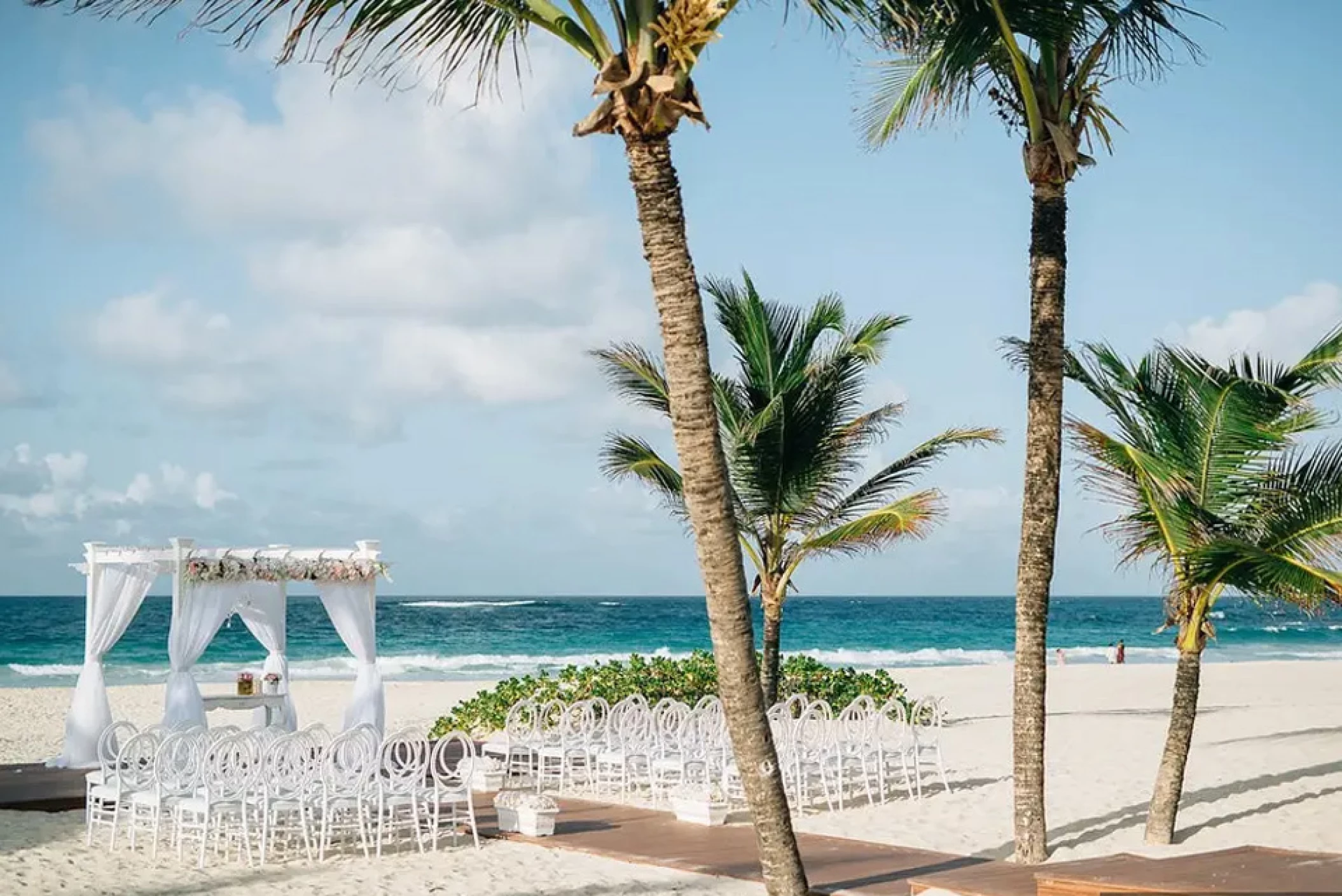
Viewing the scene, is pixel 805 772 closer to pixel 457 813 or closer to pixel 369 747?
pixel 457 813

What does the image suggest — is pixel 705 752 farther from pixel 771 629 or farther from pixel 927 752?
pixel 927 752

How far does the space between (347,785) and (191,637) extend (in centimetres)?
459

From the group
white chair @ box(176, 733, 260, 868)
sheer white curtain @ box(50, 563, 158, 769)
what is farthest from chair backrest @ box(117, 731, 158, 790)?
sheer white curtain @ box(50, 563, 158, 769)

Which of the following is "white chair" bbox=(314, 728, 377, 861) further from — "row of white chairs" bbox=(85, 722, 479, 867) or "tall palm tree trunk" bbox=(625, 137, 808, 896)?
"tall palm tree trunk" bbox=(625, 137, 808, 896)

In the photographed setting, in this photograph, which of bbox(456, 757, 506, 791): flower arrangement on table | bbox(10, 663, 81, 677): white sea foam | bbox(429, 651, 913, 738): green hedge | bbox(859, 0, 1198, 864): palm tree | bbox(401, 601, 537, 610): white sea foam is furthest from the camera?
bbox(401, 601, 537, 610): white sea foam

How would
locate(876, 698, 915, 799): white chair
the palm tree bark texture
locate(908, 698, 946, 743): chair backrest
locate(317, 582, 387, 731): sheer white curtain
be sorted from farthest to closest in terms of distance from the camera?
1. the palm tree bark texture
2. locate(317, 582, 387, 731): sheer white curtain
3. locate(908, 698, 946, 743): chair backrest
4. locate(876, 698, 915, 799): white chair

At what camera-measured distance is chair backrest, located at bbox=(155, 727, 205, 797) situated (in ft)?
34.8

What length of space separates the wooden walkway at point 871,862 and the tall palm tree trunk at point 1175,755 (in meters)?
1.75

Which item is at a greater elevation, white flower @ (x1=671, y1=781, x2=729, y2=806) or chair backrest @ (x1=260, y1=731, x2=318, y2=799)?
chair backrest @ (x1=260, y1=731, x2=318, y2=799)

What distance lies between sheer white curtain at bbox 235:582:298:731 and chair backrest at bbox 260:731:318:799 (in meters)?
4.76

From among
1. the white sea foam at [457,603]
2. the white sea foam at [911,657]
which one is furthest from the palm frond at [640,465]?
the white sea foam at [457,603]

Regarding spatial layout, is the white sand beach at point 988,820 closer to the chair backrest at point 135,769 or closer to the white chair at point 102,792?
the white chair at point 102,792

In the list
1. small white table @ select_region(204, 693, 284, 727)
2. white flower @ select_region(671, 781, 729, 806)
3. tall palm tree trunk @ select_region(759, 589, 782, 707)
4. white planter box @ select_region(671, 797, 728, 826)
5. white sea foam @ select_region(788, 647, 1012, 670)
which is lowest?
white sea foam @ select_region(788, 647, 1012, 670)

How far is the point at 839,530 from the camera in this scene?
15688 mm
